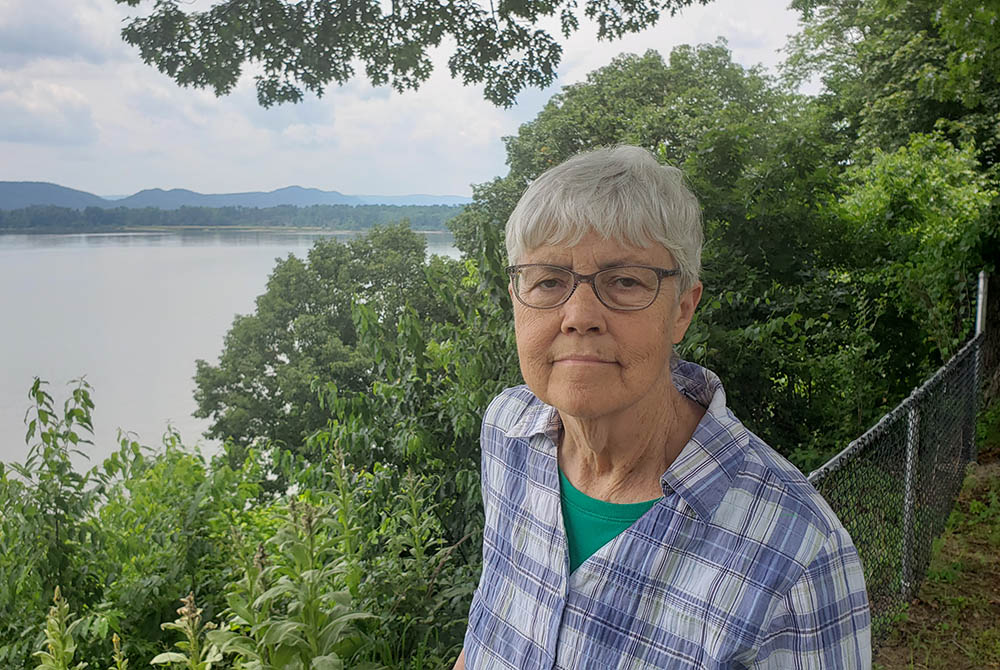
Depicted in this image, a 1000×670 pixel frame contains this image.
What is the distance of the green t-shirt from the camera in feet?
2.90

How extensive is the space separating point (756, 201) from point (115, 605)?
265 cm

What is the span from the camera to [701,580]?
75cm

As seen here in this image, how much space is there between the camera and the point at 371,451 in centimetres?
226

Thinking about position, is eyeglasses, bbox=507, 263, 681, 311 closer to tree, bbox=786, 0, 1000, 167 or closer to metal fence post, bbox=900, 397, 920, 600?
metal fence post, bbox=900, 397, 920, 600

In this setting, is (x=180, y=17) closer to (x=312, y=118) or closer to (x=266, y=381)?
(x=312, y=118)

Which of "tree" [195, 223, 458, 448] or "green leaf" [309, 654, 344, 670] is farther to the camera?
"tree" [195, 223, 458, 448]

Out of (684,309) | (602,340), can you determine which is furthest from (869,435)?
(602,340)

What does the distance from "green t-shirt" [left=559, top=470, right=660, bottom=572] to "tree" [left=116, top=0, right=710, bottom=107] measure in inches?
142

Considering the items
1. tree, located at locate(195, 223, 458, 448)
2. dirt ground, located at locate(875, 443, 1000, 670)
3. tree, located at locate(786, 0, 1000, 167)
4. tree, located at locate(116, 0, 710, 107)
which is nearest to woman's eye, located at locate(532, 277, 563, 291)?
dirt ground, located at locate(875, 443, 1000, 670)

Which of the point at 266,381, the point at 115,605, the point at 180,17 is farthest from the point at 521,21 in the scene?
the point at 266,381

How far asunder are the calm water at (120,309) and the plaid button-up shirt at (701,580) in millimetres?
2220

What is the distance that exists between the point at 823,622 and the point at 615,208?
0.46 metres

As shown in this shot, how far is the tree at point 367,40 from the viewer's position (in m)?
3.84


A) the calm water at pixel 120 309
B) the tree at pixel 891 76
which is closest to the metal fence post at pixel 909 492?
the calm water at pixel 120 309
